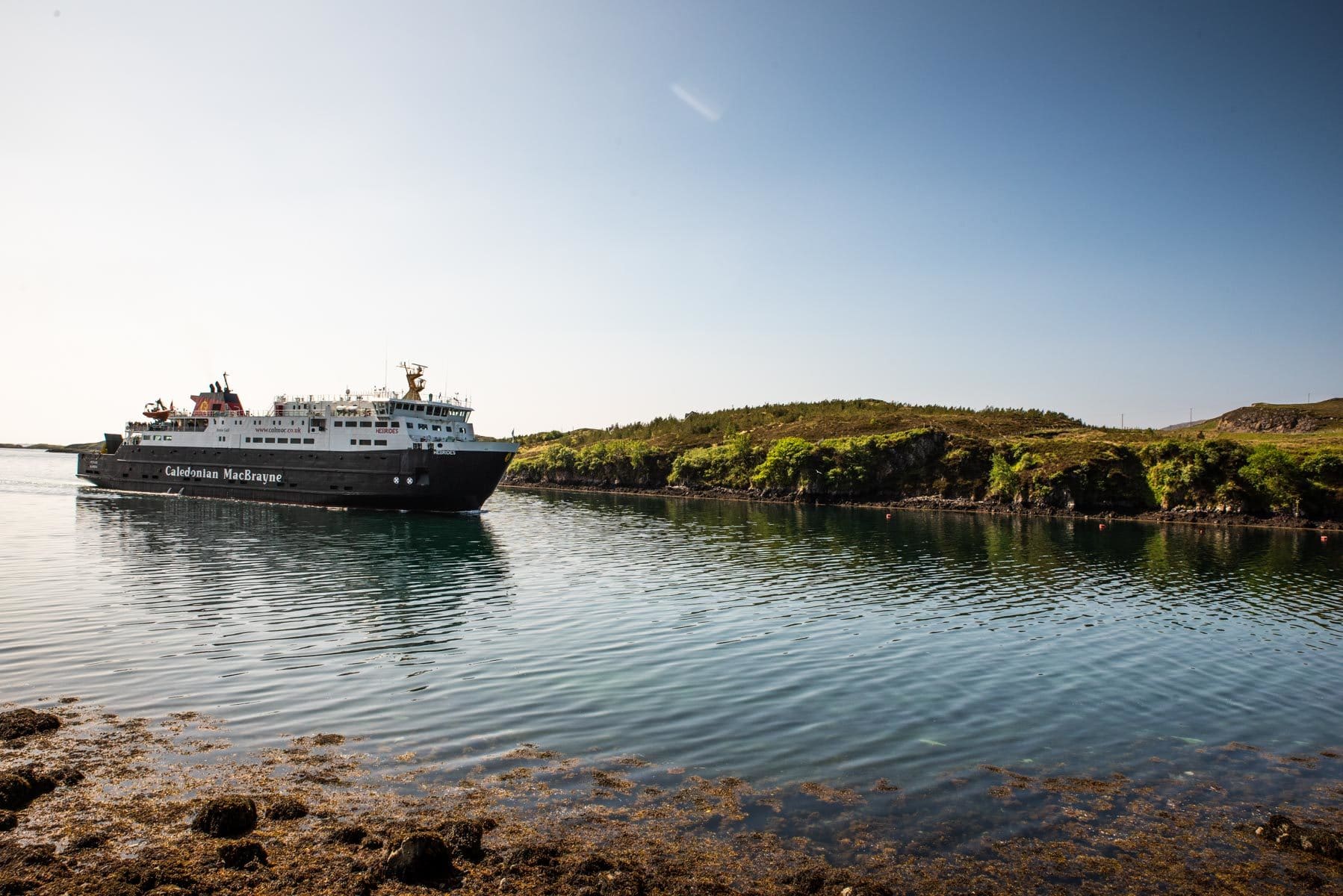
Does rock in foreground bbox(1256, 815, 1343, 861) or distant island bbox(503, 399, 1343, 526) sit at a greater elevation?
distant island bbox(503, 399, 1343, 526)

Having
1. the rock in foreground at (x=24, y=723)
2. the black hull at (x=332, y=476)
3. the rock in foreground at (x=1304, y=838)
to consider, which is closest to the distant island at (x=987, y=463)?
the black hull at (x=332, y=476)

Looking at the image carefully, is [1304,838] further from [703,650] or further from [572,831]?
[703,650]

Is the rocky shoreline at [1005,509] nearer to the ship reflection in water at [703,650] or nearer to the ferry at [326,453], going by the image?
the ship reflection in water at [703,650]

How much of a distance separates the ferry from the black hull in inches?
4.6

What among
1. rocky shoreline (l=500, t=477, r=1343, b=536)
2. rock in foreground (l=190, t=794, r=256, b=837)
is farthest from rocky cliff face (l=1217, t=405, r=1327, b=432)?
rock in foreground (l=190, t=794, r=256, b=837)

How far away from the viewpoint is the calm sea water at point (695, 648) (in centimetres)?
1820

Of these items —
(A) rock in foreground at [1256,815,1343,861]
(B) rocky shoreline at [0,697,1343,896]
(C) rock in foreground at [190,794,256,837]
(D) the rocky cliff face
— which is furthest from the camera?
(D) the rocky cliff face

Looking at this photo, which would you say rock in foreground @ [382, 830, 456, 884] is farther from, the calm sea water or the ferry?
the ferry

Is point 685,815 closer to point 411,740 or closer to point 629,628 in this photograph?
point 411,740

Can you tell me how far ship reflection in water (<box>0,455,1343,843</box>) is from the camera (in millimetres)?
17969

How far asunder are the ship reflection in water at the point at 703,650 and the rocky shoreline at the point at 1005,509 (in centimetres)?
4216

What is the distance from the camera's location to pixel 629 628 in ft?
98.8

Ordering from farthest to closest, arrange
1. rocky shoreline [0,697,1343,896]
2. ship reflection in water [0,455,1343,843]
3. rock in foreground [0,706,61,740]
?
ship reflection in water [0,455,1343,843]
rock in foreground [0,706,61,740]
rocky shoreline [0,697,1343,896]

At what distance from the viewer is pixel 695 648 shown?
88.8 feet
